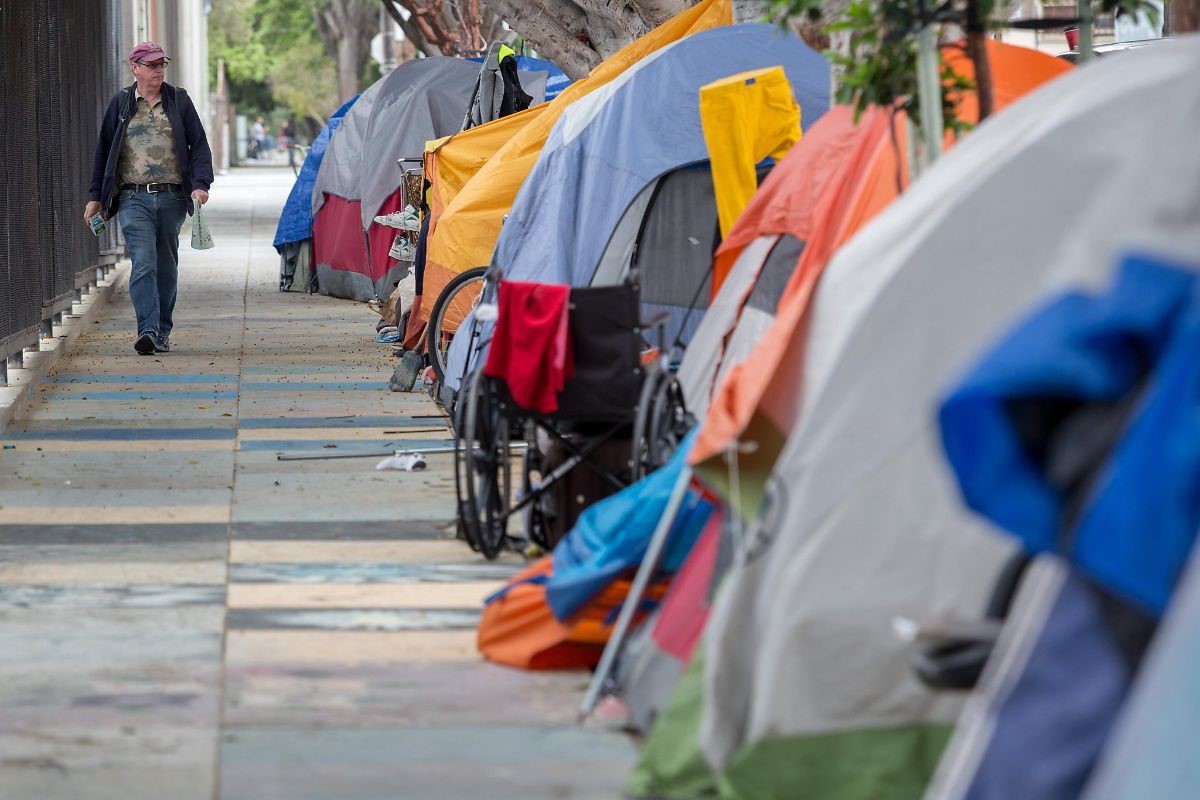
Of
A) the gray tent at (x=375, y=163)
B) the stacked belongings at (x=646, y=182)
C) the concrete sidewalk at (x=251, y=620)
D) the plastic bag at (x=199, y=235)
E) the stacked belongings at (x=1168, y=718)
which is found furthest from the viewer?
the gray tent at (x=375, y=163)

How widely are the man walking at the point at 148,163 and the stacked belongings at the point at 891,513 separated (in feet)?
31.2

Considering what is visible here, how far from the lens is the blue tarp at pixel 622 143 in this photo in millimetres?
8961

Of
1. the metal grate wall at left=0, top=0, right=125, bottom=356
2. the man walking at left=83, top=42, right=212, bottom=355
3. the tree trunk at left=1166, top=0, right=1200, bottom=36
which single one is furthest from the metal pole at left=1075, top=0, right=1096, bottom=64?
the man walking at left=83, top=42, right=212, bottom=355

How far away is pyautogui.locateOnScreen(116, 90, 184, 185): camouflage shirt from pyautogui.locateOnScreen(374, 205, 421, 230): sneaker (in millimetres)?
1703

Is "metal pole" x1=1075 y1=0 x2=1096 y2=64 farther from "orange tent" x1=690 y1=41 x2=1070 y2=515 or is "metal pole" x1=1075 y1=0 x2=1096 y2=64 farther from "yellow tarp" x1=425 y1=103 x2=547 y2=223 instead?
"yellow tarp" x1=425 y1=103 x2=547 y2=223

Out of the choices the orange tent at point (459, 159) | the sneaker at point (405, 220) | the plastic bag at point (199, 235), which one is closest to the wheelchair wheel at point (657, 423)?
the orange tent at point (459, 159)

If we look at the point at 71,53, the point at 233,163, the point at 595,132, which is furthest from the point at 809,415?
the point at 233,163

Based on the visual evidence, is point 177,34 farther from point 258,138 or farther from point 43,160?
point 258,138

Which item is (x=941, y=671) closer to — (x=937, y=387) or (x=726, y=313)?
(x=937, y=387)

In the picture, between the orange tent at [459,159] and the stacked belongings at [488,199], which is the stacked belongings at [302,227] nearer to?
the orange tent at [459,159]

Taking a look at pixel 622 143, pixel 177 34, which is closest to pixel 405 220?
pixel 622 143

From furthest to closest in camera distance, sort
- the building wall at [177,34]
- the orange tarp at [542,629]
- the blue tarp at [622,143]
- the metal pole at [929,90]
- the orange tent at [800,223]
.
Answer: the building wall at [177,34]
the blue tarp at [622,143]
the orange tarp at [542,629]
the metal pole at [929,90]
the orange tent at [800,223]

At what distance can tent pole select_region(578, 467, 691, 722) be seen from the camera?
494 cm

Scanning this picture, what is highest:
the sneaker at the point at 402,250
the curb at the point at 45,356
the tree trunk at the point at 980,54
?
the tree trunk at the point at 980,54
